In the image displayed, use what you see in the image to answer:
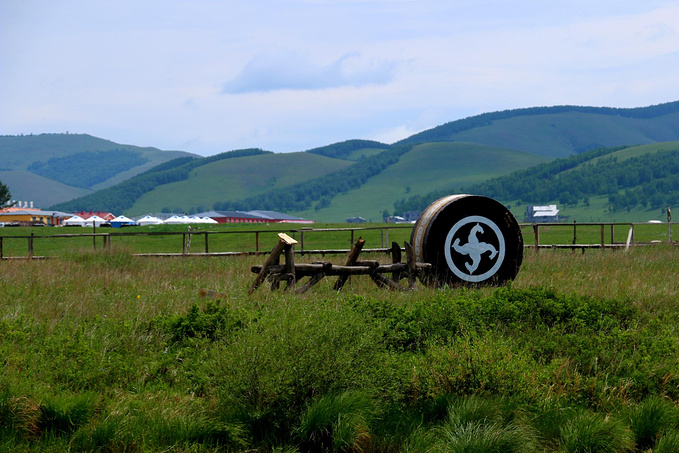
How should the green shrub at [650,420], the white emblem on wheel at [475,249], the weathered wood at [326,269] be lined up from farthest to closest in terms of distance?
the white emblem on wheel at [475,249]
the weathered wood at [326,269]
the green shrub at [650,420]

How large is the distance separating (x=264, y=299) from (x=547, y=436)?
21.5 feet

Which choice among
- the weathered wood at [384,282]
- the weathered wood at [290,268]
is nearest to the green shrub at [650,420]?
the weathered wood at [384,282]

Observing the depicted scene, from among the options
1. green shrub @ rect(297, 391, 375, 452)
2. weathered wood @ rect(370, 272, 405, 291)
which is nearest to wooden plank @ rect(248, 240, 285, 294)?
weathered wood @ rect(370, 272, 405, 291)

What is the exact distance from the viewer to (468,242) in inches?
631

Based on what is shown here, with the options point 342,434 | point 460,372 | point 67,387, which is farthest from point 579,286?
point 67,387

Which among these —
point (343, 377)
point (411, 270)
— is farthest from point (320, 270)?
point (343, 377)

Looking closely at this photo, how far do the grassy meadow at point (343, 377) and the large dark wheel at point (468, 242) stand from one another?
12.1 feet

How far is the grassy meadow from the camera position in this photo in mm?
6926

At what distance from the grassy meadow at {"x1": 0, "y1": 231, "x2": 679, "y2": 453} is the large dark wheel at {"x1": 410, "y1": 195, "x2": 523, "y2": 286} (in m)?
3.70

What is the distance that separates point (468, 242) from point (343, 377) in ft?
30.2

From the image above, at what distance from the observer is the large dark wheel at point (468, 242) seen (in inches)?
614

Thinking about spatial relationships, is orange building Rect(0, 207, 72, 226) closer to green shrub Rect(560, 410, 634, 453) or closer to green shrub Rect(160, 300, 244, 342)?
green shrub Rect(160, 300, 244, 342)

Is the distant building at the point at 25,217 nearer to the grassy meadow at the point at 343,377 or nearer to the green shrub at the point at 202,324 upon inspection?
the green shrub at the point at 202,324

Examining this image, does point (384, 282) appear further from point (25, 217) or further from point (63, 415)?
point (25, 217)
